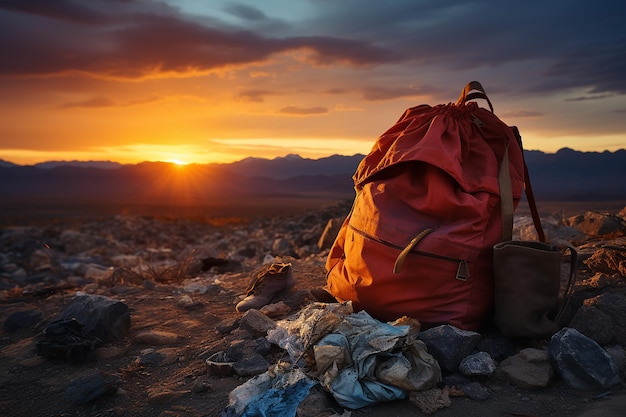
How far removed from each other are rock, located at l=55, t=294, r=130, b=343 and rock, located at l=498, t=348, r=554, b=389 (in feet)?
9.28

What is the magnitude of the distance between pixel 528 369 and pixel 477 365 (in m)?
0.28

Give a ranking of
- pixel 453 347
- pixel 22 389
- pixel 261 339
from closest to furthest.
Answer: pixel 453 347, pixel 22 389, pixel 261 339

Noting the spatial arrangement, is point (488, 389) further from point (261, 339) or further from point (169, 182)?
point (169, 182)

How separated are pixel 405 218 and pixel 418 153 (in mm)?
422

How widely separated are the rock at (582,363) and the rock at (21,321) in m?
4.15

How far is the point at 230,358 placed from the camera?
119 inches

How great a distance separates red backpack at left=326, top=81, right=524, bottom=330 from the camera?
115 inches

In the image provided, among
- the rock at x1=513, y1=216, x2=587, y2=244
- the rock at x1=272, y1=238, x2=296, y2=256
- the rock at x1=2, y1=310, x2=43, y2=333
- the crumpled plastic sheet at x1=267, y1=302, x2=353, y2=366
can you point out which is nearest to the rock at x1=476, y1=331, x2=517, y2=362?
the crumpled plastic sheet at x1=267, y1=302, x2=353, y2=366

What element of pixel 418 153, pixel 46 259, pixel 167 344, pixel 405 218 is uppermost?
pixel 418 153

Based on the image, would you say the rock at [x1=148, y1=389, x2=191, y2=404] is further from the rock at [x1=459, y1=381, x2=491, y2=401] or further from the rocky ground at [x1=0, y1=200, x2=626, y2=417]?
the rock at [x1=459, y1=381, x2=491, y2=401]

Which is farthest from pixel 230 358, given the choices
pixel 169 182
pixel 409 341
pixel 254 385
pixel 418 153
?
pixel 169 182

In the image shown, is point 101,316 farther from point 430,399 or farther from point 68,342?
point 430,399

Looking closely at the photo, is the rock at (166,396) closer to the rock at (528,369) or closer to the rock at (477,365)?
the rock at (477,365)

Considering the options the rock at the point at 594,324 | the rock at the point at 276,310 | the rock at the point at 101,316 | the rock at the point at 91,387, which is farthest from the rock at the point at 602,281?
→ the rock at the point at 101,316
